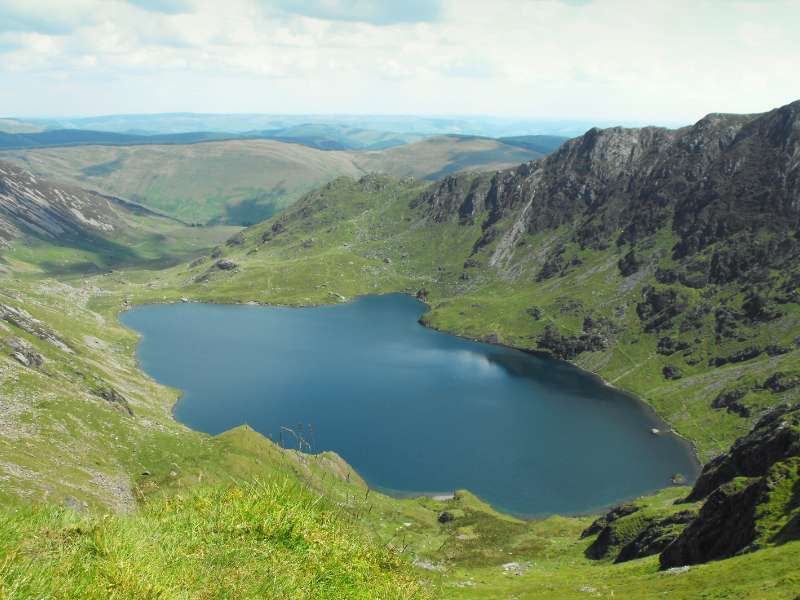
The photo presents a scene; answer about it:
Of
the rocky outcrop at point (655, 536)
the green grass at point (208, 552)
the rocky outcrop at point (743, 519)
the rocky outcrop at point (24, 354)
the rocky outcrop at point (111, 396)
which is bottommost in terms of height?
the rocky outcrop at point (111, 396)

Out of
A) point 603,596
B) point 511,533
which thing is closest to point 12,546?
point 603,596

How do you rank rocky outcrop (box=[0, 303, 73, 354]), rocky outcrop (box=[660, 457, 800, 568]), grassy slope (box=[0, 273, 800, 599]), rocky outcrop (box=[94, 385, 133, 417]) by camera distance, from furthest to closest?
rocky outcrop (box=[0, 303, 73, 354]) < rocky outcrop (box=[94, 385, 133, 417]) < rocky outcrop (box=[660, 457, 800, 568]) < grassy slope (box=[0, 273, 800, 599])

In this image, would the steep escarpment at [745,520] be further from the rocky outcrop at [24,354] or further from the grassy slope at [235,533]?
the rocky outcrop at [24,354]

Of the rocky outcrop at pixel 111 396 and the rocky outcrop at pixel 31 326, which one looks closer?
the rocky outcrop at pixel 111 396

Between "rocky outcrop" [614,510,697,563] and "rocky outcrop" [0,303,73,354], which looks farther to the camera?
→ "rocky outcrop" [0,303,73,354]

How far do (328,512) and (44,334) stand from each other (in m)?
175

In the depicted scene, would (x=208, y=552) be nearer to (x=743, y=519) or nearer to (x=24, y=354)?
(x=743, y=519)

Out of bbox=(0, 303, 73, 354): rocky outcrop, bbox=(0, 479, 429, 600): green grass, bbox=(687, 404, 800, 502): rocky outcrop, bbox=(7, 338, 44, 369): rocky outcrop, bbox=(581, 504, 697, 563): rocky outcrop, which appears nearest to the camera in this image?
bbox=(0, 479, 429, 600): green grass

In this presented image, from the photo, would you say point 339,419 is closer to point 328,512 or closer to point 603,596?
point 603,596

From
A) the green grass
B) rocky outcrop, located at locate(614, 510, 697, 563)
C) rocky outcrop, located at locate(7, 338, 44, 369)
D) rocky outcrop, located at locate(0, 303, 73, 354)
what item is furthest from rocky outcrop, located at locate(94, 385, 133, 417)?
the green grass

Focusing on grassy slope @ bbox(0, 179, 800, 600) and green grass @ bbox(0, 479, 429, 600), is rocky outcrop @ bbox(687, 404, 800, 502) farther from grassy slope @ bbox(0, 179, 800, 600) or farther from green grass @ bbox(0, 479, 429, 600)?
green grass @ bbox(0, 479, 429, 600)

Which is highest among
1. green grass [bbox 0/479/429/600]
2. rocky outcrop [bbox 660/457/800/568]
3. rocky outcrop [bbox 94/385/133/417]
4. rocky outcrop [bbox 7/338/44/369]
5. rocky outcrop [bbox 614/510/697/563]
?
green grass [bbox 0/479/429/600]

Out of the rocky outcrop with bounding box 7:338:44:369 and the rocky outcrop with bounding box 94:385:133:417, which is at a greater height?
the rocky outcrop with bounding box 7:338:44:369

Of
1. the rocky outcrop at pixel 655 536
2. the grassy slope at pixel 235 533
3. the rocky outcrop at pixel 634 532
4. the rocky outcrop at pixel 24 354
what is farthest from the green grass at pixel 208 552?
the rocky outcrop at pixel 24 354
